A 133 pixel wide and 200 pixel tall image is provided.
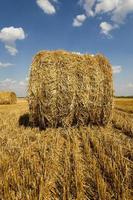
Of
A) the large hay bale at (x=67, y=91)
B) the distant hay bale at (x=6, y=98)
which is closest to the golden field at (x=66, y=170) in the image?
the large hay bale at (x=67, y=91)

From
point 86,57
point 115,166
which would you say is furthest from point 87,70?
point 115,166

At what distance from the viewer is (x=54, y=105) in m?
→ 8.21

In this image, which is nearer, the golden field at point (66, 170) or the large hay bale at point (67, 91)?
the golden field at point (66, 170)

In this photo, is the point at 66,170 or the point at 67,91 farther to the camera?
the point at 67,91

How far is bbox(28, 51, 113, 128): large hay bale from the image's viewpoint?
324 inches

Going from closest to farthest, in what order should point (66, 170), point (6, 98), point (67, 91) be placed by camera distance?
point (66, 170), point (67, 91), point (6, 98)

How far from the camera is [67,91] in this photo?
8289 mm

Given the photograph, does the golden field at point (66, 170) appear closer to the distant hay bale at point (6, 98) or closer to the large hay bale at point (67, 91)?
the large hay bale at point (67, 91)

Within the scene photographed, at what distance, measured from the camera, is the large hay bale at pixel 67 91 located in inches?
324

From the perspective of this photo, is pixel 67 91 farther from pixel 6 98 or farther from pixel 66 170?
pixel 6 98

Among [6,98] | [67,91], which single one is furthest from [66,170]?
[6,98]

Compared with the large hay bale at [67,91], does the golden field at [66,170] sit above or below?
below

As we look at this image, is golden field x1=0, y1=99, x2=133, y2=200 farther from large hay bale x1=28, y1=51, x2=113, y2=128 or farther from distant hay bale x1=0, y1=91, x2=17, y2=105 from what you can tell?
distant hay bale x1=0, y1=91, x2=17, y2=105

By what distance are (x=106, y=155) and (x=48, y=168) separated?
3.61 feet
